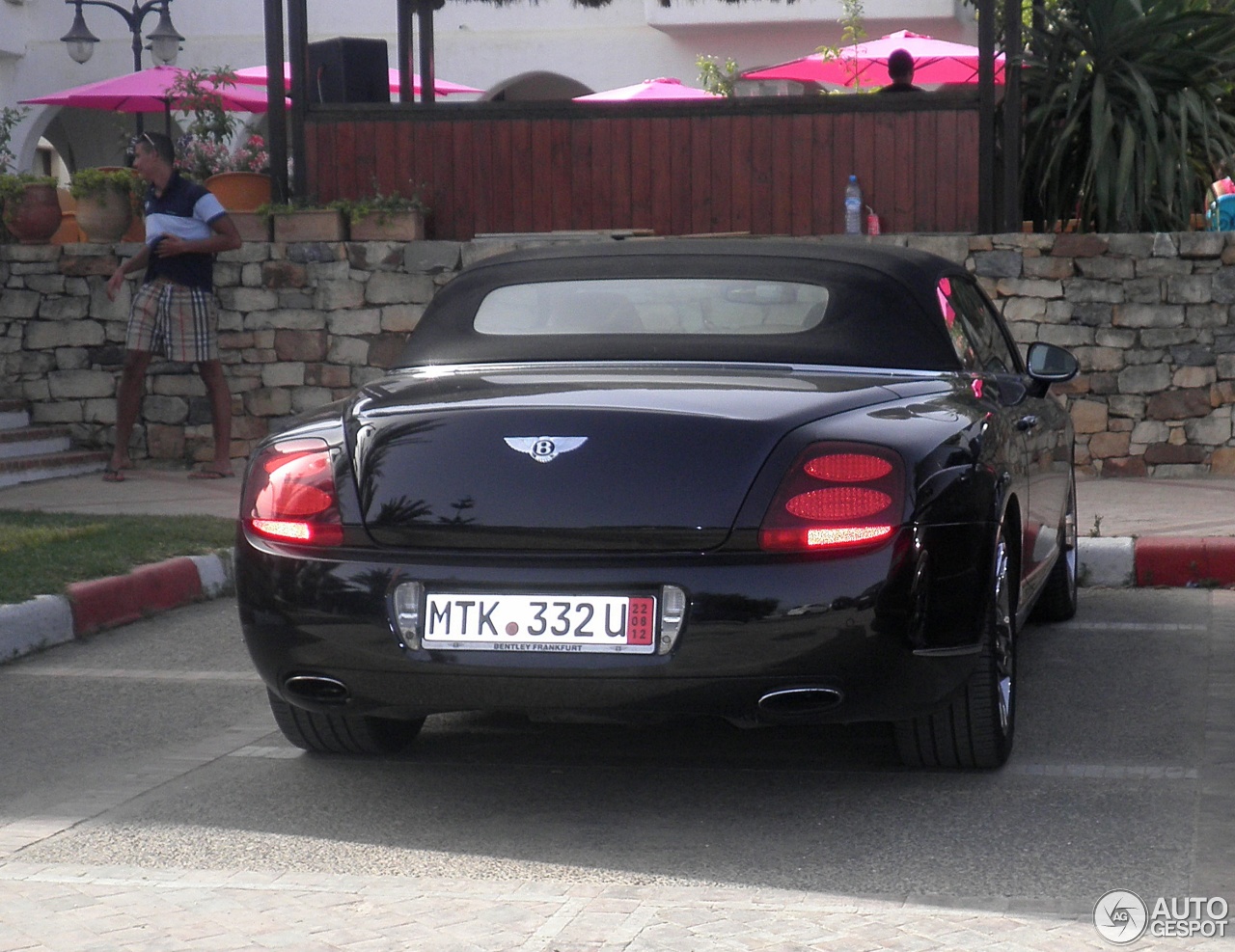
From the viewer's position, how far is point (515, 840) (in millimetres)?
3811

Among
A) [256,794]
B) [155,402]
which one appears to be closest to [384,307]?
[155,402]

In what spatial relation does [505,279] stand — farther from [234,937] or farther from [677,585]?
[234,937]

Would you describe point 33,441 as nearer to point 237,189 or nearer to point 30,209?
point 30,209

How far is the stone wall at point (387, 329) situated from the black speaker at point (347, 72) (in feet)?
5.34

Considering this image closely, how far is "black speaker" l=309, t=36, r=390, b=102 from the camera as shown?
11789mm

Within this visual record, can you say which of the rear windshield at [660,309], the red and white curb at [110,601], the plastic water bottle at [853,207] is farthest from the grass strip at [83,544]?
the plastic water bottle at [853,207]

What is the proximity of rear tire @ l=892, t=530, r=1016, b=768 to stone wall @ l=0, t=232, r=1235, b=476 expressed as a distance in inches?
232

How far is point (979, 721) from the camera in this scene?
415 centimetres

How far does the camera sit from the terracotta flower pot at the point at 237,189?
37.3 ft

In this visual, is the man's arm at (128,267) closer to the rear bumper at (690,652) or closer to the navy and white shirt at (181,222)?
the navy and white shirt at (181,222)

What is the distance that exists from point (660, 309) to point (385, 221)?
6.16 meters

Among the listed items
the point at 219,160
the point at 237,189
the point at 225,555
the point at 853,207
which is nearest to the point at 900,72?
the point at 853,207

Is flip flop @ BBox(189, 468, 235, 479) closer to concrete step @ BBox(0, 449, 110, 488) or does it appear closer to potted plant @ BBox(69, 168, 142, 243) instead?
concrete step @ BBox(0, 449, 110, 488)

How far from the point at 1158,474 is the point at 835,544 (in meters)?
6.79
